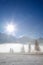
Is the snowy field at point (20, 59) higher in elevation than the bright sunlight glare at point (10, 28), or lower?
lower

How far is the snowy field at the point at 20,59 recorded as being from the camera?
2.49 m

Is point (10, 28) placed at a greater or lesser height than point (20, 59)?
greater

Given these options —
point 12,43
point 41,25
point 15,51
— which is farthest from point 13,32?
point 41,25

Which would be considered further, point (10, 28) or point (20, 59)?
point (10, 28)

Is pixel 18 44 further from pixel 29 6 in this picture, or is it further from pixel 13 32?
pixel 29 6

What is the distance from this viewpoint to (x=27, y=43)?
8.57 feet

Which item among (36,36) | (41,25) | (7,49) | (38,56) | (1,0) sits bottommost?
(38,56)

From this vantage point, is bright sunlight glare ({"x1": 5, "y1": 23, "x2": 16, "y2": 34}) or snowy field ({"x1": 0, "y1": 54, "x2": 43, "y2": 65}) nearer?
snowy field ({"x1": 0, "y1": 54, "x2": 43, "y2": 65})

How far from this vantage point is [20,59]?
2543mm

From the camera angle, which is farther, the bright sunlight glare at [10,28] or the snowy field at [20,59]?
the bright sunlight glare at [10,28]

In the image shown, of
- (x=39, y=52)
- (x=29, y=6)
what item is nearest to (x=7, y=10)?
(x=29, y=6)

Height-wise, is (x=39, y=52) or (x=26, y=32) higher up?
(x=26, y=32)

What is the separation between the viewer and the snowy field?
2.49 metres

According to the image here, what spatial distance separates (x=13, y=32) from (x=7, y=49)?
370 mm
